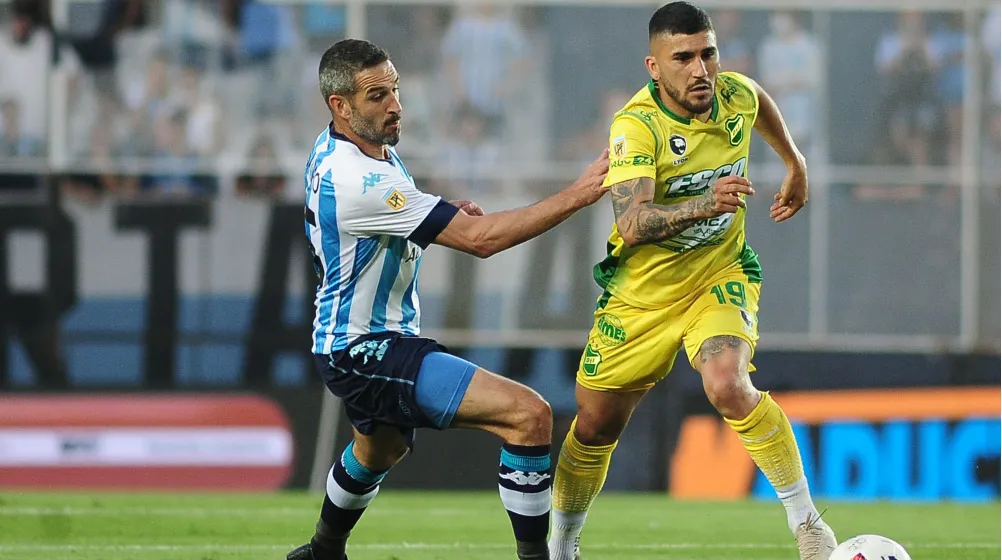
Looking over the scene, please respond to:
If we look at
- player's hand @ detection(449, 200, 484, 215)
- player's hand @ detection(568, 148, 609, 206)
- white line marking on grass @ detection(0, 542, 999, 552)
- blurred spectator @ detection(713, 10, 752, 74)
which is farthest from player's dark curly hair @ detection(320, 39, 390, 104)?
blurred spectator @ detection(713, 10, 752, 74)

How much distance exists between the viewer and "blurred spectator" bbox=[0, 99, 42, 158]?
1147 centimetres

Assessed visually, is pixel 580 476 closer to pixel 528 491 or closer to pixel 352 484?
pixel 528 491

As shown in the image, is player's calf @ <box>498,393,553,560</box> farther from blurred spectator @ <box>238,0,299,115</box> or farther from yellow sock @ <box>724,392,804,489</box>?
blurred spectator @ <box>238,0,299,115</box>

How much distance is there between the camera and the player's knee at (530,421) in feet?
18.6

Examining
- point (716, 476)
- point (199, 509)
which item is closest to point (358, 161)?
point (199, 509)

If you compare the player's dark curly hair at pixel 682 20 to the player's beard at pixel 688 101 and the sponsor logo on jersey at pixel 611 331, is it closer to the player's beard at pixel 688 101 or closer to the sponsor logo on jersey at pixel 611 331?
the player's beard at pixel 688 101

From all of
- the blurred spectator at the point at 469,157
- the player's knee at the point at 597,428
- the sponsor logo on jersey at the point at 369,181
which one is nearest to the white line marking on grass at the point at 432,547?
the player's knee at the point at 597,428

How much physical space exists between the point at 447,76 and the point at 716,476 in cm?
352

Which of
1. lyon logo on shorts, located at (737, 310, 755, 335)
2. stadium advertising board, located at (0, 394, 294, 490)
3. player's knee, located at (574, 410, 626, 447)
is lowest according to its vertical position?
stadium advertising board, located at (0, 394, 294, 490)

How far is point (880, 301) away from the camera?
1159 centimetres

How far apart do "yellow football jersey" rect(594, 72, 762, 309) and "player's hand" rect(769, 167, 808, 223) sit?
16cm

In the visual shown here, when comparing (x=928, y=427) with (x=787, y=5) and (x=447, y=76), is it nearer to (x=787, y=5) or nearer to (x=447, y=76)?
(x=787, y=5)

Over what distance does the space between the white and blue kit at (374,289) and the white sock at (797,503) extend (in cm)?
124

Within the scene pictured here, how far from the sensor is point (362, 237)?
582cm
